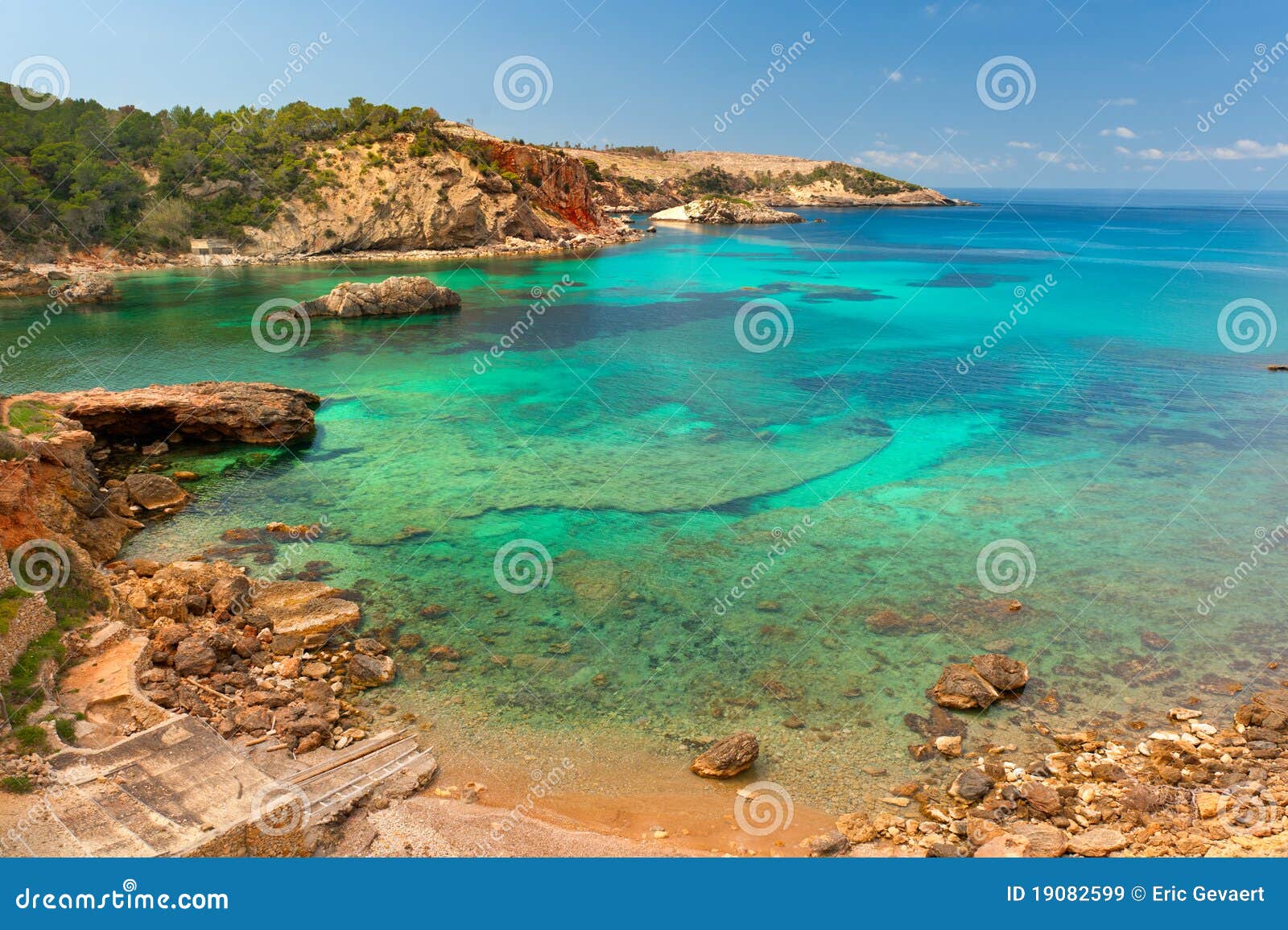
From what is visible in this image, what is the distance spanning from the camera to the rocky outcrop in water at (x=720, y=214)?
429 ft

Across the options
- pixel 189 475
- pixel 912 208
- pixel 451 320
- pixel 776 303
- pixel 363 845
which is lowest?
pixel 363 845

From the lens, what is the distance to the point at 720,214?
13162cm

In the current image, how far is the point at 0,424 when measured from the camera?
55.7 ft

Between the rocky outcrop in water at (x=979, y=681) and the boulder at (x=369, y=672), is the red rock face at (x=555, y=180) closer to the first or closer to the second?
the boulder at (x=369, y=672)

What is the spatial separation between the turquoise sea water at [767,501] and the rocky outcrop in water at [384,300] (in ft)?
4.61

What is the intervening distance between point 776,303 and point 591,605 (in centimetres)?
4142

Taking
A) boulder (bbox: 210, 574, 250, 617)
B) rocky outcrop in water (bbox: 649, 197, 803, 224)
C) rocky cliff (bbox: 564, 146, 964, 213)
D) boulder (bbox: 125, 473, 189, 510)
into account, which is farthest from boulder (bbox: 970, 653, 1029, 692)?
rocky outcrop in water (bbox: 649, 197, 803, 224)

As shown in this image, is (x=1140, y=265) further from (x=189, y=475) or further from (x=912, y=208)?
(x=912, y=208)

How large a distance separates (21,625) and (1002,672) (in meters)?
15.3

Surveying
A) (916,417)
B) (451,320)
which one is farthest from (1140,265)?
(451,320)

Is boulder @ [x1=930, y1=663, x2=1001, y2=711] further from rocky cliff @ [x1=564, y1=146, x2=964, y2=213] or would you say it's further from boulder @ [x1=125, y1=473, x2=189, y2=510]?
rocky cliff @ [x1=564, y1=146, x2=964, y2=213]

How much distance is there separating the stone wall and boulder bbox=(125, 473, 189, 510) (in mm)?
8319

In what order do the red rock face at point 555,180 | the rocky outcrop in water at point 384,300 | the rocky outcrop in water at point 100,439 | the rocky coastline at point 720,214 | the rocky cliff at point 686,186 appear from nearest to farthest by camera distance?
1. the rocky outcrop in water at point 100,439
2. the rocky outcrop in water at point 384,300
3. the red rock face at point 555,180
4. the rocky coastline at point 720,214
5. the rocky cliff at point 686,186

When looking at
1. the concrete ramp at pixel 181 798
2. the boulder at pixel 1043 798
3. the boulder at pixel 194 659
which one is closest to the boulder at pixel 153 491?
the boulder at pixel 194 659
